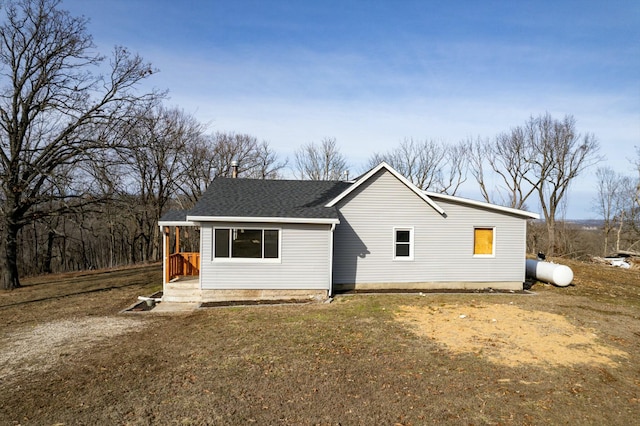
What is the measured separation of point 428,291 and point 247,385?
9.74m

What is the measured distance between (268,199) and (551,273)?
1218cm

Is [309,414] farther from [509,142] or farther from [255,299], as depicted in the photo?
[509,142]

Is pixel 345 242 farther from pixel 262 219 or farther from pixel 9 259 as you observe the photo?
pixel 9 259

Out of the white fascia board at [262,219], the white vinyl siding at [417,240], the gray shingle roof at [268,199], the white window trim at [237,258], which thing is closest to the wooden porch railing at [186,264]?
A: the gray shingle roof at [268,199]

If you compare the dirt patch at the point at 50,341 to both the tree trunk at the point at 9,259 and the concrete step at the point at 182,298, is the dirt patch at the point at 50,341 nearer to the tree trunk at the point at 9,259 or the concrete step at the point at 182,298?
the concrete step at the point at 182,298

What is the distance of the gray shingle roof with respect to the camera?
12.9 meters

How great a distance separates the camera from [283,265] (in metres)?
13.0

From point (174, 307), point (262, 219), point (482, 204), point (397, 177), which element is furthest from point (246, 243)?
point (482, 204)

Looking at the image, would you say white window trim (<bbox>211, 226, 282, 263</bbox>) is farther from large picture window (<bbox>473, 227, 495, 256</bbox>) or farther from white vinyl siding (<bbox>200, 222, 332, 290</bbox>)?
large picture window (<bbox>473, 227, 495, 256</bbox>)

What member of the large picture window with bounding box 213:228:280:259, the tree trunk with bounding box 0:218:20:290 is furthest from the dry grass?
the tree trunk with bounding box 0:218:20:290

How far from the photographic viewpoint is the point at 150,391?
595 centimetres

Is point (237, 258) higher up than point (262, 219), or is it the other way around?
point (262, 219)

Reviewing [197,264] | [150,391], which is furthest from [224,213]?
[150,391]

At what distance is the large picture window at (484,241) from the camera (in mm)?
14875
